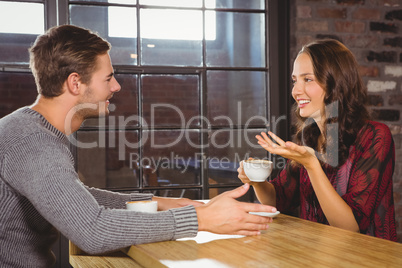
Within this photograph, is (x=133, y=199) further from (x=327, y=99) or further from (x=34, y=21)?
(x=34, y=21)

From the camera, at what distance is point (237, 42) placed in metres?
2.97

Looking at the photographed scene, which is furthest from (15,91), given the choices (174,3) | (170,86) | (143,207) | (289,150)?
A: (289,150)

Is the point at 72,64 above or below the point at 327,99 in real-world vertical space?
above

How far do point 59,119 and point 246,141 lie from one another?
1.74 meters

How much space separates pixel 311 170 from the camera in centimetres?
161

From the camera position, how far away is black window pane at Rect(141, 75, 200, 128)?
2840 millimetres

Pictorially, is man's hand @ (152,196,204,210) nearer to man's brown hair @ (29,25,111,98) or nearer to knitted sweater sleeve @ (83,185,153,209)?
knitted sweater sleeve @ (83,185,153,209)

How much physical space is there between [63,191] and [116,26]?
190 centimetres

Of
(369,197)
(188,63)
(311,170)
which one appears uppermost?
(188,63)

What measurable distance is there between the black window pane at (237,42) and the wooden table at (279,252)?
1.82 metres

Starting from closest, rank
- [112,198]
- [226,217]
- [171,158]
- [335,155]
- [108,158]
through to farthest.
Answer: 1. [226,217]
2. [112,198]
3. [335,155]
4. [108,158]
5. [171,158]

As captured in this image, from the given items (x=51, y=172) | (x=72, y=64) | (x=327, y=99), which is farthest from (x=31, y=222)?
(x=327, y=99)

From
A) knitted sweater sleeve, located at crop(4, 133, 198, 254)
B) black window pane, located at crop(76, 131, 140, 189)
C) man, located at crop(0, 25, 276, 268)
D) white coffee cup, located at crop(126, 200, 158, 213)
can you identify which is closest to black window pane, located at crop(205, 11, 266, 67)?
black window pane, located at crop(76, 131, 140, 189)

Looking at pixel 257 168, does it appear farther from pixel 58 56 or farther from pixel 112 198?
pixel 58 56
